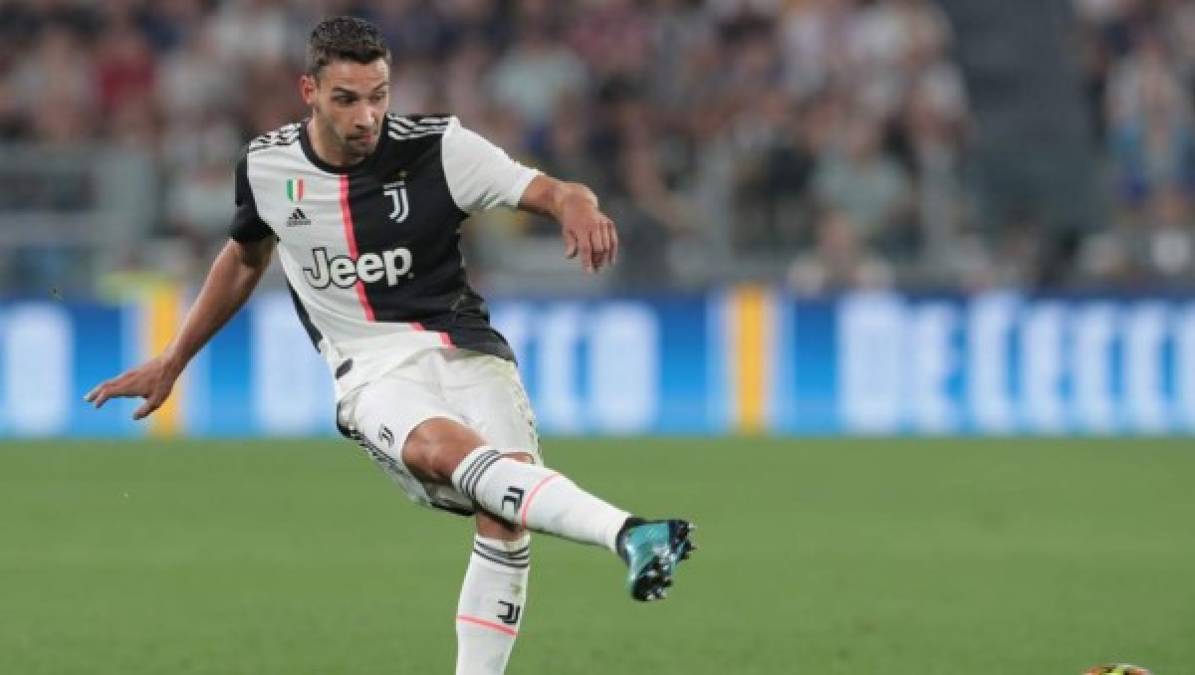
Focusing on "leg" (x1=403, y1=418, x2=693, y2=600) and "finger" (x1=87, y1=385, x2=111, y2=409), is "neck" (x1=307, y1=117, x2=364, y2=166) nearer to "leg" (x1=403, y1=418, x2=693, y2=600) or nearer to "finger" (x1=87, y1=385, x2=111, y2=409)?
"leg" (x1=403, y1=418, x2=693, y2=600)

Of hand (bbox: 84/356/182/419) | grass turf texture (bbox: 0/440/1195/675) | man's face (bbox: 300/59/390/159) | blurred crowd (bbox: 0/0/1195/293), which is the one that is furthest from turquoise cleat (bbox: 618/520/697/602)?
blurred crowd (bbox: 0/0/1195/293)

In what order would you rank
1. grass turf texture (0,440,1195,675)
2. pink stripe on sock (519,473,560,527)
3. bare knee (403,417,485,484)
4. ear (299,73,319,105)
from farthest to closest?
grass turf texture (0,440,1195,675) < ear (299,73,319,105) < bare knee (403,417,485,484) < pink stripe on sock (519,473,560,527)

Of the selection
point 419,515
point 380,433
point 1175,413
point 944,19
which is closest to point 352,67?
point 380,433

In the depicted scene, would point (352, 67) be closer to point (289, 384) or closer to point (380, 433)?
point (380, 433)

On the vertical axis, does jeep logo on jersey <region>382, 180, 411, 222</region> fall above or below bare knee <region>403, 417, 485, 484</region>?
above

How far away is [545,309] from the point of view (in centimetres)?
1477

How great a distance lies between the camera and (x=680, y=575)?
8727 mm

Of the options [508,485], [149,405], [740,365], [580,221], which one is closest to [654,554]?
[508,485]

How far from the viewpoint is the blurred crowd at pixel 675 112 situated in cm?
1515

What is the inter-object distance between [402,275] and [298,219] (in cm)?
31

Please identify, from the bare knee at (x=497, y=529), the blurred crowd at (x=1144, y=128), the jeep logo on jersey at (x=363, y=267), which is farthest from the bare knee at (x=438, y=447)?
the blurred crowd at (x=1144, y=128)

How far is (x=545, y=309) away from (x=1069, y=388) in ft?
11.5

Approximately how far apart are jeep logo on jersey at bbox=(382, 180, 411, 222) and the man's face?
0.14 m

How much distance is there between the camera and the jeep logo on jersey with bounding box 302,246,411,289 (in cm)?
580
